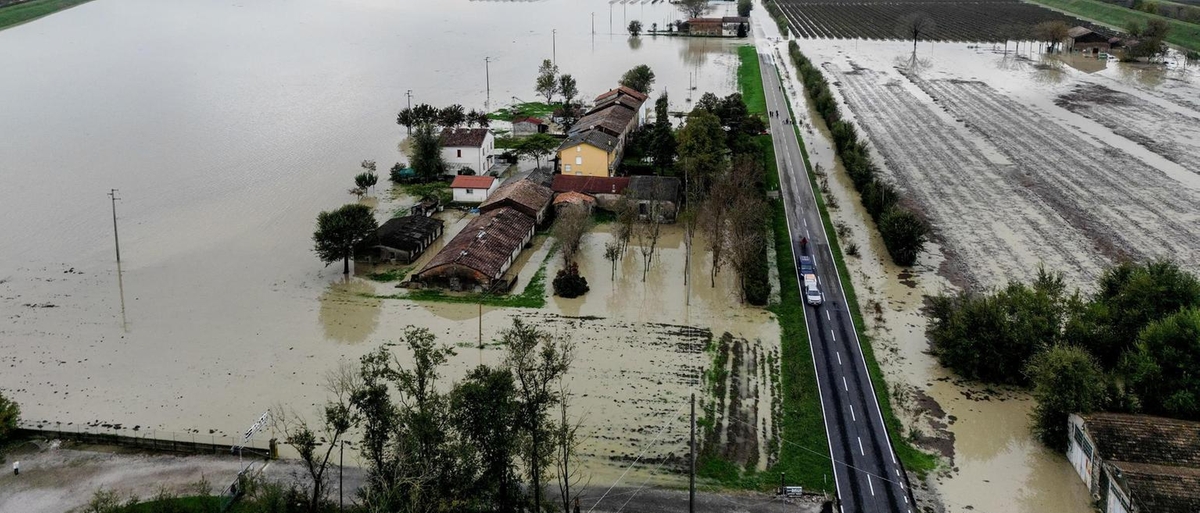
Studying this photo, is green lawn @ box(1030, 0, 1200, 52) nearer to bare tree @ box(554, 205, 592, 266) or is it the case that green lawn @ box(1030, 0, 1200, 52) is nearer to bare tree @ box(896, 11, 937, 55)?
bare tree @ box(896, 11, 937, 55)

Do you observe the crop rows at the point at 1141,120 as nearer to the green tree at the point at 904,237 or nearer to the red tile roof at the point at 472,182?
the green tree at the point at 904,237

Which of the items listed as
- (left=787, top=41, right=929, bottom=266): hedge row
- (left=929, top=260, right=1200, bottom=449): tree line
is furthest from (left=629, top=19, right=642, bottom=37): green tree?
(left=929, top=260, right=1200, bottom=449): tree line

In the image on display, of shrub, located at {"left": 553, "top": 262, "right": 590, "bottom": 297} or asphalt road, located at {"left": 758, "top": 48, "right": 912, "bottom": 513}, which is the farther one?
shrub, located at {"left": 553, "top": 262, "right": 590, "bottom": 297}

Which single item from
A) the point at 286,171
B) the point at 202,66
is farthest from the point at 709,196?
the point at 202,66

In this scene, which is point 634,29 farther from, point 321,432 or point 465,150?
point 321,432

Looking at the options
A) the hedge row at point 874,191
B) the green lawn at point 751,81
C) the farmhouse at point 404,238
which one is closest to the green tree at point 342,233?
the farmhouse at point 404,238

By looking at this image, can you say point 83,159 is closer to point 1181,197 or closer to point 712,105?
point 712,105
